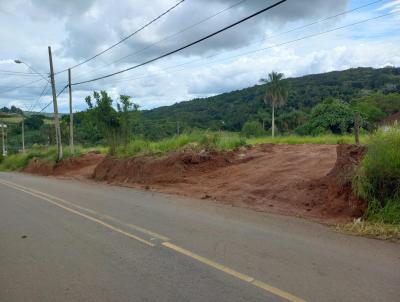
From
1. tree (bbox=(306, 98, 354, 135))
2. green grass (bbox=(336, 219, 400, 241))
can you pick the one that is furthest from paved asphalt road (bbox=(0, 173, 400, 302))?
tree (bbox=(306, 98, 354, 135))

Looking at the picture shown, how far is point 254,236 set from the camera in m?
6.93

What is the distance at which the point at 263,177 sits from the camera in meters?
12.6

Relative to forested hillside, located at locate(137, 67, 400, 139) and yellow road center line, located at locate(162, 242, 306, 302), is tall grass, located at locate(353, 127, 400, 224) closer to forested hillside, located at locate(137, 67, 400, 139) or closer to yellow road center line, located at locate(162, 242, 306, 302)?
yellow road center line, located at locate(162, 242, 306, 302)

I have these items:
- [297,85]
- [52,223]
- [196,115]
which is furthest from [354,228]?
[297,85]

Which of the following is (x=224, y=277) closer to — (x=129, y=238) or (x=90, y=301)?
(x=90, y=301)

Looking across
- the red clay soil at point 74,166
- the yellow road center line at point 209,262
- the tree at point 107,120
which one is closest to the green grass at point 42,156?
the red clay soil at point 74,166

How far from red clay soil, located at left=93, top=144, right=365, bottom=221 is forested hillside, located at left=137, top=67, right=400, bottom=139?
4649cm

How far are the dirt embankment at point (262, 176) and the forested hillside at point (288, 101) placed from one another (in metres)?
46.3

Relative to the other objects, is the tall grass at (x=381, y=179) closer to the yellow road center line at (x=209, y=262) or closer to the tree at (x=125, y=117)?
the yellow road center line at (x=209, y=262)

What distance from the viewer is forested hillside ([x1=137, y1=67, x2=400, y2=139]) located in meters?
68.7

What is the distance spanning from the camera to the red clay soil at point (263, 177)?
914 cm

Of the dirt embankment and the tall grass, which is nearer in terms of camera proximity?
the tall grass

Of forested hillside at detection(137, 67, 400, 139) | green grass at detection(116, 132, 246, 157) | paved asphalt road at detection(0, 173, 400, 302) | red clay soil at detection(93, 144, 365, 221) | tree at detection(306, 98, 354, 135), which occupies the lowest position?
paved asphalt road at detection(0, 173, 400, 302)

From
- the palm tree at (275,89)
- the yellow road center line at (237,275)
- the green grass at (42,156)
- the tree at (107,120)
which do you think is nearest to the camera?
the yellow road center line at (237,275)
